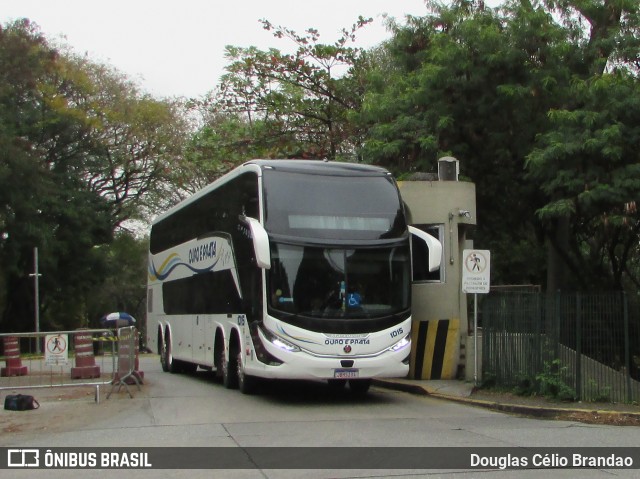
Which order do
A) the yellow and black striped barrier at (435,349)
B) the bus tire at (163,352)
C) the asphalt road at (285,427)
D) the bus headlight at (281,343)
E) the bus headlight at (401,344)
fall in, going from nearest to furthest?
the asphalt road at (285,427), the bus headlight at (281,343), the bus headlight at (401,344), the yellow and black striped barrier at (435,349), the bus tire at (163,352)

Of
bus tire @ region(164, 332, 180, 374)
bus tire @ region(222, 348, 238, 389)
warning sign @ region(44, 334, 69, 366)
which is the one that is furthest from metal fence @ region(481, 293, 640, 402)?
bus tire @ region(164, 332, 180, 374)

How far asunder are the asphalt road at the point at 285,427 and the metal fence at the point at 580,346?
1361mm

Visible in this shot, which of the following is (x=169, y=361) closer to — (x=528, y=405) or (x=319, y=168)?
(x=319, y=168)

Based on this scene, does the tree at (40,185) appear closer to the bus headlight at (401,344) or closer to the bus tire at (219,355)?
the bus tire at (219,355)

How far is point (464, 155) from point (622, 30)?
15.3 feet

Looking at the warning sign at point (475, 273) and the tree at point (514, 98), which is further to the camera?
the tree at point (514, 98)

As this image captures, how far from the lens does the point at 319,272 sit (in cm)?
1491

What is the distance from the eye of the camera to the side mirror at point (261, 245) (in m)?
14.3

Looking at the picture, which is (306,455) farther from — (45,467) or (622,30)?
(622,30)

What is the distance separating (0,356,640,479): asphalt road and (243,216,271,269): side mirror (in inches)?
93.3

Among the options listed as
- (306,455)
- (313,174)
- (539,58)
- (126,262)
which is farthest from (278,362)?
(126,262)

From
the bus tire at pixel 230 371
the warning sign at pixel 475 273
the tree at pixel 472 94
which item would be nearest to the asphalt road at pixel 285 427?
the bus tire at pixel 230 371

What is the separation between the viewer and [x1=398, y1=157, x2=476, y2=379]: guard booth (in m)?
18.2

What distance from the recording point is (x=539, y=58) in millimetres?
20562
